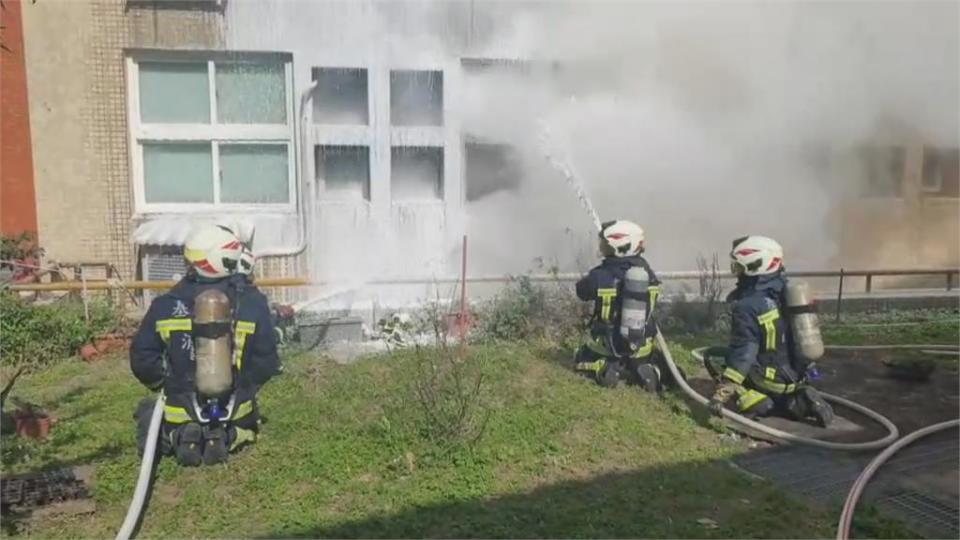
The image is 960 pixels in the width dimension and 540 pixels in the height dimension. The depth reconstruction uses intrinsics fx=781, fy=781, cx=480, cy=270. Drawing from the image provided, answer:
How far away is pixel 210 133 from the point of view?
1109 centimetres

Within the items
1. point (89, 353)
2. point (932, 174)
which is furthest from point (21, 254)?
point (932, 174)

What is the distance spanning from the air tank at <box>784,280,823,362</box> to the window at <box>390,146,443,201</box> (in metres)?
6.89

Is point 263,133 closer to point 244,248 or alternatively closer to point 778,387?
point 244,248

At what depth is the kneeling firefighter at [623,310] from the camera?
251 inches

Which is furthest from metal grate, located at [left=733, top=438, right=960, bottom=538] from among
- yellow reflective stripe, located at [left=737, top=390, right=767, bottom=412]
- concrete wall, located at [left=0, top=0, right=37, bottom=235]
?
concrete wall, located at [left=0, top=0, right=37, bottom=235]

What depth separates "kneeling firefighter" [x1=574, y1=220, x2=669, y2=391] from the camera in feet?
20.9

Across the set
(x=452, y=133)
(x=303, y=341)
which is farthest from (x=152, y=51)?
(x=303, y=341)

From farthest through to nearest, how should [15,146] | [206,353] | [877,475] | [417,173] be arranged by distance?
[417,173] → [15,146] → [877,475] → [206,353]

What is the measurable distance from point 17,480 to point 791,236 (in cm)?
1133

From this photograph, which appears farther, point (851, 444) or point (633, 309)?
point (633, 309)

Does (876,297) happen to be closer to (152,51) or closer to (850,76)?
(850,76)

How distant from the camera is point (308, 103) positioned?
1110 centimetres

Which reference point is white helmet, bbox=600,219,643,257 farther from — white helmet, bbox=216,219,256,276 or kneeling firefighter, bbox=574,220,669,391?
white helmet, bbox=216,219,256,276

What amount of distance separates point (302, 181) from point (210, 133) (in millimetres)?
1459
